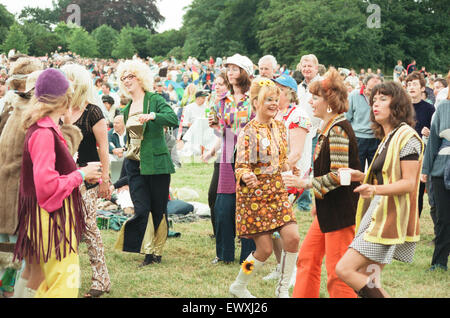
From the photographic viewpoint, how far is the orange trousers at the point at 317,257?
13.0 feet

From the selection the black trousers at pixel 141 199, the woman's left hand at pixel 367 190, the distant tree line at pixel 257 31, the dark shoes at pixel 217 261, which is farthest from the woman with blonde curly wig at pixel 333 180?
the distant tree line at pixel 257 31

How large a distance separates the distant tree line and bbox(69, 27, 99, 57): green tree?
7cm

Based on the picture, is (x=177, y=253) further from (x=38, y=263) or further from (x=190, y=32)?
(x=190, y=32)

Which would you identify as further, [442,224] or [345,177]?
[442,224]

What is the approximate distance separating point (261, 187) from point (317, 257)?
2.30 feet

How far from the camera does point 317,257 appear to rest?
13.7 ft

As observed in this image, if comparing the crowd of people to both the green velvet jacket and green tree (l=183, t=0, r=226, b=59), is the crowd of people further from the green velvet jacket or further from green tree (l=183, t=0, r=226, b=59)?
green tree (l=183, t=0, r=226, b=59)

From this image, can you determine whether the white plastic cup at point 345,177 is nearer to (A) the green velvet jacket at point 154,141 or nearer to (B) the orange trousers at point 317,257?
(B) the orange trousers at point 317,257

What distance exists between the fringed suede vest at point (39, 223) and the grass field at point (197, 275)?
1696 millimetres

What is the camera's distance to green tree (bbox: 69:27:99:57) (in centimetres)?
3759

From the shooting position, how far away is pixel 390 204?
362 centimetres

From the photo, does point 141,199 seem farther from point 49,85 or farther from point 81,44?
point 81,44

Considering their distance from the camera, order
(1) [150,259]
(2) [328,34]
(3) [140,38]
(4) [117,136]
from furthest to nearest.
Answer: (3) [140,38] < (2) [328,34] < (4) [117,136] < (1) [150,259]

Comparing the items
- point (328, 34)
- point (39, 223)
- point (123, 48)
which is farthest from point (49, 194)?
point (123, 48)
